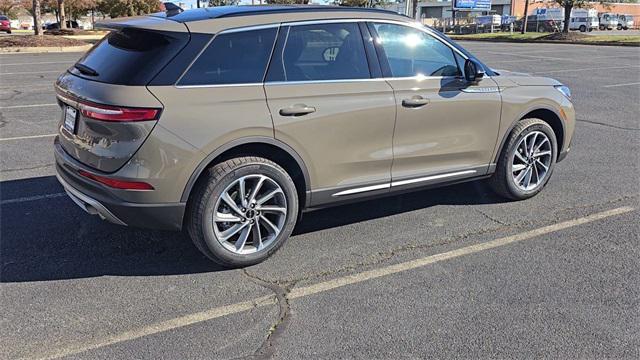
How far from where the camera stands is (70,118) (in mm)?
3842

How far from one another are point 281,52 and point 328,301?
1.79 meters

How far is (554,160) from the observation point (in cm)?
548

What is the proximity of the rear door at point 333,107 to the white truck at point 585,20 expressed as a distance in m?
58.2

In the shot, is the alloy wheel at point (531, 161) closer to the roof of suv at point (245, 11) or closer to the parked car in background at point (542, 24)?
the roof of suv at point (245, 11)

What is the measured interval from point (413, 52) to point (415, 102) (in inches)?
17.9

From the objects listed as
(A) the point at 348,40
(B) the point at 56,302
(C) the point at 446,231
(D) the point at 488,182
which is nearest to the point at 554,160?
(D) the point at 488,182

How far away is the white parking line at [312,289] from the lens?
3016 mm

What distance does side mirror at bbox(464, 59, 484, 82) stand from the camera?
15.3 ft

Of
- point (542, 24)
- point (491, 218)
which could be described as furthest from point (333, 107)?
point (542, 24)

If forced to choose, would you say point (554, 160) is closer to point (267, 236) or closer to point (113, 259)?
point (267, 236)

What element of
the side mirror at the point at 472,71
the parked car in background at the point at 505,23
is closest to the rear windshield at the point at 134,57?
the side mirror at the point at 472,71

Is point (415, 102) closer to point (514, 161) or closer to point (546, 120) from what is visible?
point (514, 161)

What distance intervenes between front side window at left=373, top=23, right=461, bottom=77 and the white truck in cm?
5743

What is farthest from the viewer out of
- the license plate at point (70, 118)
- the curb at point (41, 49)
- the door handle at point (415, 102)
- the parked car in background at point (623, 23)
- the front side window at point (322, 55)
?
the parked car in background at point (623, 23)
